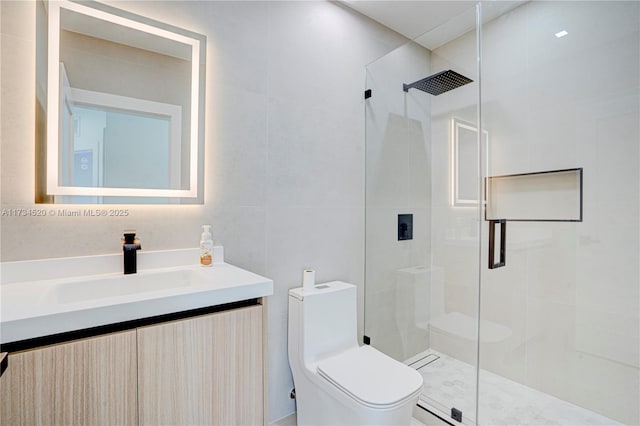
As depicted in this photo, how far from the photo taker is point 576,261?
1.75 metres

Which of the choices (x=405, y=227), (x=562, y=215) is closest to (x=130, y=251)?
(x=405, y=227)

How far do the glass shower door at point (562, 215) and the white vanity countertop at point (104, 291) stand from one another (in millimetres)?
1447

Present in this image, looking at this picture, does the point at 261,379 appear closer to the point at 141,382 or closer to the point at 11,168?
the point at 141,382

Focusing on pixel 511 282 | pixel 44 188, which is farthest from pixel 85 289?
pixel 511 282

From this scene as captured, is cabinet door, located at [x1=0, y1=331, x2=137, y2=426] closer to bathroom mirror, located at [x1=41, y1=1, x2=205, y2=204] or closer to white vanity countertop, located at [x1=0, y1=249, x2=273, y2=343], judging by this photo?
white vanity countertop, located at [x1=0, y1=249, x2=273, y2=343]

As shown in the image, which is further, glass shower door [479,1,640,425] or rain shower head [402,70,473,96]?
rain shower head [402,70,473,96]

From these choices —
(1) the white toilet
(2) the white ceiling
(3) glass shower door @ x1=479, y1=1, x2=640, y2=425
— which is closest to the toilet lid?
(1) the white toilet

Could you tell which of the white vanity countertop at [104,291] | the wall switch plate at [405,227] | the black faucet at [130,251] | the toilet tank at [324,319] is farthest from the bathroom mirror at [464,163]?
the black faucet at [130,251]

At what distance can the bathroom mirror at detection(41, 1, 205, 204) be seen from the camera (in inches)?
45.0

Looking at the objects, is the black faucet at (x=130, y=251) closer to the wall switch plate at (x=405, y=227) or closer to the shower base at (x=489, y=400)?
the wall switch plate at (x=405, y=227)

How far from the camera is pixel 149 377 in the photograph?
34.8 inches

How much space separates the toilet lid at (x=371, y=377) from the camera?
4.05 ft

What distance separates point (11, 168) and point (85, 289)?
0.48m

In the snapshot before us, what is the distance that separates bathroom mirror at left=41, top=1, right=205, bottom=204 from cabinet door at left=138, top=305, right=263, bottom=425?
62 cm
